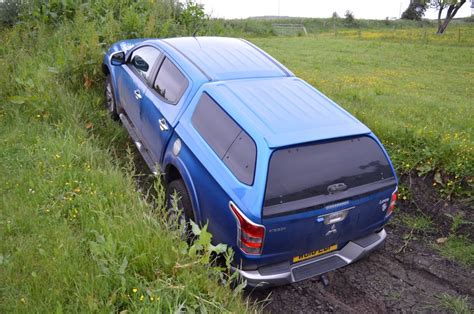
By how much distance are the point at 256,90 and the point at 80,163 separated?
215 cm

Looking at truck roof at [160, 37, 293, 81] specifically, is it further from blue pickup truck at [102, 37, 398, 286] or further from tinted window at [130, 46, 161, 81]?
tinted window at [130, 46, 161, 81]

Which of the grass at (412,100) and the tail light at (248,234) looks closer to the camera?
the tail light at (248,234)

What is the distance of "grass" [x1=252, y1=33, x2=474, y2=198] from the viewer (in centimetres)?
529

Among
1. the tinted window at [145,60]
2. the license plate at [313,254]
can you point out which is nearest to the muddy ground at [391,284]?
the license plate at [313,254]

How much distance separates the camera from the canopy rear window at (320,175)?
314 centimetres

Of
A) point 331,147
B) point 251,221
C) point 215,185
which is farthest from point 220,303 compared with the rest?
point 331,147

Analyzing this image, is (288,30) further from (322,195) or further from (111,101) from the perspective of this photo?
(322,195)

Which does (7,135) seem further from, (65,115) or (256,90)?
(256,90)

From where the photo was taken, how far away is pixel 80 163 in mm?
4582

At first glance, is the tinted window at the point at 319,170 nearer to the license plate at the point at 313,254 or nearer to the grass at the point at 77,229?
the license plate at the point at 313,254

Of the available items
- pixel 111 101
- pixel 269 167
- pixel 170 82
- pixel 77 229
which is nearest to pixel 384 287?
pixel 269 167

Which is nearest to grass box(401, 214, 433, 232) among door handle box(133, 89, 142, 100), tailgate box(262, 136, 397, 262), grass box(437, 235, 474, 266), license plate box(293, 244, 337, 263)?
grass box(437, 235, 474, 266)

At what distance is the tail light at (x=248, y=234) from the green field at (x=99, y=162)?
34cm

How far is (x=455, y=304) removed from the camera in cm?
369
